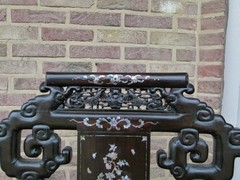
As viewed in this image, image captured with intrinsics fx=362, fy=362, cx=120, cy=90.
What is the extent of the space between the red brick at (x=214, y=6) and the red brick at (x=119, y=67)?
15.4 inches

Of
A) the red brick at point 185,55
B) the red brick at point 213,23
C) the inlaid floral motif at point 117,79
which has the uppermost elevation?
the red brick at point 213,23

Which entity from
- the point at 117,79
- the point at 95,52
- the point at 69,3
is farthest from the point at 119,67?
the point at 117,79

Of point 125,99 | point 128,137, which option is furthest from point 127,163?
point 125,99

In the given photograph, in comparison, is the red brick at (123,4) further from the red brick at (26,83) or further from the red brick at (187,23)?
the red brick at (26,83)

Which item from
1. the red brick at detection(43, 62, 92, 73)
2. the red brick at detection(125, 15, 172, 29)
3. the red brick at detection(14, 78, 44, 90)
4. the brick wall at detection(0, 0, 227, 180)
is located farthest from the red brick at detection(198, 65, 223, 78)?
the red brick at detection(14, 78, 44, 90)

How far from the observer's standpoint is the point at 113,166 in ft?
3.50

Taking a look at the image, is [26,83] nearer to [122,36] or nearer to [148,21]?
[122,36]

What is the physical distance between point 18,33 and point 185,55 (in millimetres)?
769

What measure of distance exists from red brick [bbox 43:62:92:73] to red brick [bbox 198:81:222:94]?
1.73 feet

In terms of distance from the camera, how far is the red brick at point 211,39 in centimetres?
164

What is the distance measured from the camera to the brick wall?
1609 millimetres

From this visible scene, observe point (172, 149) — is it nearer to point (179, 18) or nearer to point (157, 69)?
point (157, 69)

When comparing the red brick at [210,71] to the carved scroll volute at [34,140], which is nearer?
the carved scroll volute at [34,140]

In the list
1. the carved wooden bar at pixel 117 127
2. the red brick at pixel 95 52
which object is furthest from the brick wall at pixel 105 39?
the carved wooden bar at pixel 117 127
